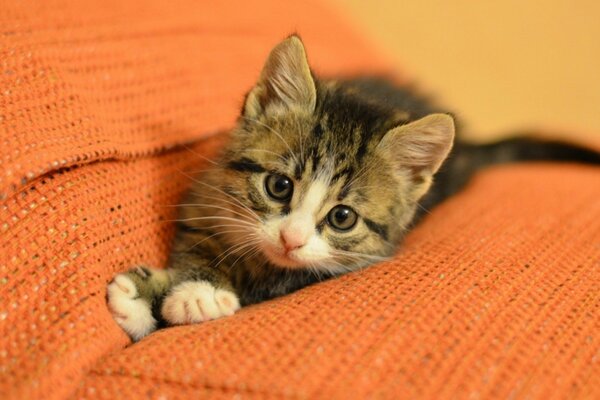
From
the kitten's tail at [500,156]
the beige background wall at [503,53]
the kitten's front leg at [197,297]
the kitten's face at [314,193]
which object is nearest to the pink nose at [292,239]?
the kitten's face at [314,193]

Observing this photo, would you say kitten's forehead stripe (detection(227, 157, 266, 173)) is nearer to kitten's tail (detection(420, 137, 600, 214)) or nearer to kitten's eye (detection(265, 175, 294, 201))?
kitten's eye (detection(265, 175, 294, 201))

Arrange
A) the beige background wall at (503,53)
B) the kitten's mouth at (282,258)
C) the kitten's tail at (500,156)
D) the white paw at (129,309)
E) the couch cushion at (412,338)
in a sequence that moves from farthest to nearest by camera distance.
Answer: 1. the beige background wall at (503,53)
2. the kitten's tail at (500,156)
3. the kitten's mouth at (282,258)
4. the white paw at (129,309)
5. the couch cushion at (412,338)

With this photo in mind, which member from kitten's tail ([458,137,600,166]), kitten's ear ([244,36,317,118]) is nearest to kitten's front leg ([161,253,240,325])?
kitten's ear ([244,36,317,118])

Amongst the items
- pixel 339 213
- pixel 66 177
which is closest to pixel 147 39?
pixel 66 177

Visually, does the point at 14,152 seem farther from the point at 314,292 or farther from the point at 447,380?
the point at 447,380

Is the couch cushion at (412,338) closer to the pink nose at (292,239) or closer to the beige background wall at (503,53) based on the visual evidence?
the pink nose at (292,239)

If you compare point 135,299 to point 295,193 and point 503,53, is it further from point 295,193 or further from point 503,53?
point 503,53

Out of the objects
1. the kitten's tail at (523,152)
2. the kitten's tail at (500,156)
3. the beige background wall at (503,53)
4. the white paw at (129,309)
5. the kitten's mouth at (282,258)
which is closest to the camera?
the white paw at (129,309)

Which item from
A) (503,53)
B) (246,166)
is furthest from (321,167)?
(503,53)
